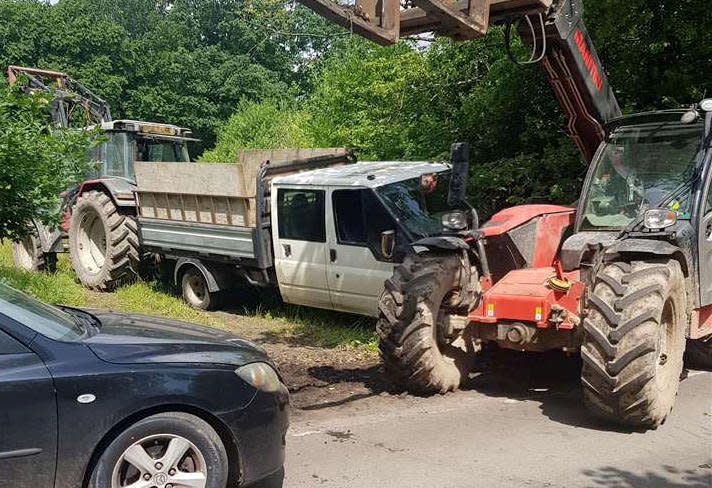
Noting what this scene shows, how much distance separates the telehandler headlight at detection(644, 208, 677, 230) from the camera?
18.6 ft

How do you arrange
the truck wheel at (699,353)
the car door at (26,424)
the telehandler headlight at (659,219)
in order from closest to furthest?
the car door at (26,424), the telehandler headlight at (659,219), the truck wheel at (699,353)

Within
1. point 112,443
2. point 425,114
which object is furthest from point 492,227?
point 425,114

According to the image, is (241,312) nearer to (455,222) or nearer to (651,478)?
(455,222)

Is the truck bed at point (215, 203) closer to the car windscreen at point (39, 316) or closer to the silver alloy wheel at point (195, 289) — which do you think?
the silver alloy wheel at point (195, 289)

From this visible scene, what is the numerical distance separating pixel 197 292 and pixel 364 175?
3.86 m

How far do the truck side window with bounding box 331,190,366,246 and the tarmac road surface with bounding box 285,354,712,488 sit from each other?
98.8 inches

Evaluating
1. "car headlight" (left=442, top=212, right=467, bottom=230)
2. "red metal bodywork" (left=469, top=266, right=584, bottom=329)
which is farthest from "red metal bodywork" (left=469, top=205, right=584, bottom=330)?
"car headlight" (left=442, top=212, right=467, bottom=230)

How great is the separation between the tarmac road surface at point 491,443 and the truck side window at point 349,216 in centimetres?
251

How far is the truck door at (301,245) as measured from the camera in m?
8.91

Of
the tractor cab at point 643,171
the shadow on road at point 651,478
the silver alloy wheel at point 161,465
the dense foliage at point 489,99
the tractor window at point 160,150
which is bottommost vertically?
the shadow on road at point 651,478

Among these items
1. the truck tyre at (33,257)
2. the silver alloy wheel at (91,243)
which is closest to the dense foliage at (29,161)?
the silver alloy wheel at (91,243)

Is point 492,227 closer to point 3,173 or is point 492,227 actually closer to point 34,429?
point 34,429

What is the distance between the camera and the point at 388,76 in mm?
16516

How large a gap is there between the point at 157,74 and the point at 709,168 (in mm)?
42081
